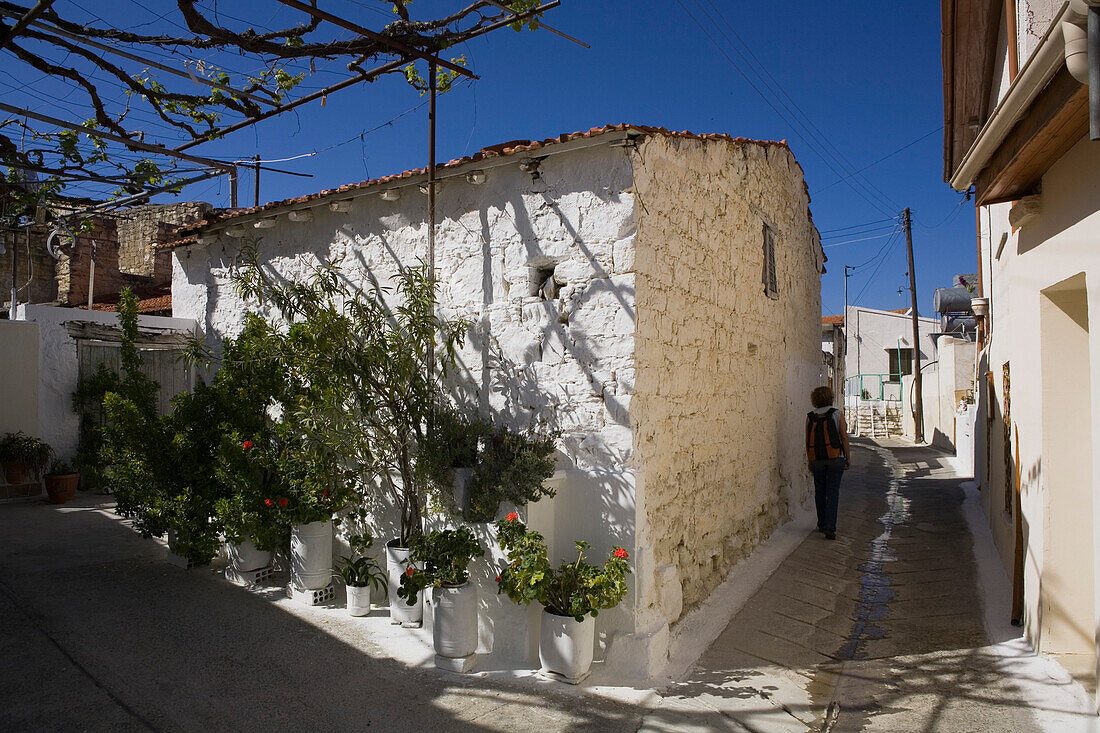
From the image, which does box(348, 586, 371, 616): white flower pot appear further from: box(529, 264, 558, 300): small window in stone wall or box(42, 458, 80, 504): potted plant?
box(42, 458, 80, 504): potted plant

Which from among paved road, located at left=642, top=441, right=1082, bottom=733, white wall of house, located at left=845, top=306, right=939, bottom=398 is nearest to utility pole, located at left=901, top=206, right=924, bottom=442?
white wall of house, located at left=845, top=306, right=939, bottom=398

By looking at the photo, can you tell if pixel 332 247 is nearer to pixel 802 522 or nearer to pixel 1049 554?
pixel 1049 554

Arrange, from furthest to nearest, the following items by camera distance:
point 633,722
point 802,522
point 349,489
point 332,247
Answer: point 802,522 < point 332,247 < point 349,489 < point 633,722

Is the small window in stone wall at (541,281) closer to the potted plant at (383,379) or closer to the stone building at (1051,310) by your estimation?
the potted plant at (383,379)

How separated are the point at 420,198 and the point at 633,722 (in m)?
4.29

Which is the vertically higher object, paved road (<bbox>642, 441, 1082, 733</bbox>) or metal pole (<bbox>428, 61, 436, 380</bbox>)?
metal pole (<bbox>428, 61, 436, 380</bbox>)

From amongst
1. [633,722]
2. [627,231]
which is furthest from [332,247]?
[633,722]

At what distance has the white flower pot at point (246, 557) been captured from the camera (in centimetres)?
627

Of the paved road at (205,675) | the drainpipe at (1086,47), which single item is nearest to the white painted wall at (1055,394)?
the drainpipe at (1086,47)

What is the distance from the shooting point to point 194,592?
6035 mm

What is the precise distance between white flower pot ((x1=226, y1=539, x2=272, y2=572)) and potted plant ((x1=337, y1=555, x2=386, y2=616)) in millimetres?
1066

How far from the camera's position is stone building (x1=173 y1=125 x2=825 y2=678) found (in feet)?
15.3

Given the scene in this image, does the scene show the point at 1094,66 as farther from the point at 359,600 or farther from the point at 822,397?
the point at 822,397

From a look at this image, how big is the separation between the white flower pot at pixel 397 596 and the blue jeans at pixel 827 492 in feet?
17.1
